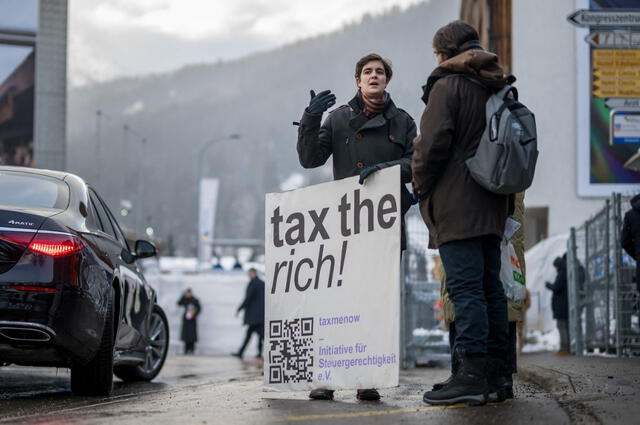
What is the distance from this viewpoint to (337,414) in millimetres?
5496

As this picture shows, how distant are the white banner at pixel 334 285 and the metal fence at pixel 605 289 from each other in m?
6.86

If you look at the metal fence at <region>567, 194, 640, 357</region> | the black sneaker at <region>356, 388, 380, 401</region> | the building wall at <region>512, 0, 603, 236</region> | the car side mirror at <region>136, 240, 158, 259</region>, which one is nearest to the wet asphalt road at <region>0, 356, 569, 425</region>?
the black sneaker at <region>356, 388, 380, 401</region>

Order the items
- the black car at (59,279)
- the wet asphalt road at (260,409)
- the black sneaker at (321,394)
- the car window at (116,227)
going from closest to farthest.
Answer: the wet asphalt road at (260,409)
the black sneaker at (321,394)
the black car at (59,279)
the car window at (116,227)

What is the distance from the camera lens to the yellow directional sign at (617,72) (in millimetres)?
10875

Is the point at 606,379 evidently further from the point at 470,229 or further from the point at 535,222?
the point at 535,222

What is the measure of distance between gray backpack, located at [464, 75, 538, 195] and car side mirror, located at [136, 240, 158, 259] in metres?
4.11

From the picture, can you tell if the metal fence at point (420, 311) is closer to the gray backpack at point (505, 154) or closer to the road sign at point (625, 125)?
the road sign at point (625, 125)

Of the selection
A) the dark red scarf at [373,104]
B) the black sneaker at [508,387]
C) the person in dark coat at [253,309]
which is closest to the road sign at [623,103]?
the dark red scarf at [373,104]

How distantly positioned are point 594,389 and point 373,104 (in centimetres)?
206

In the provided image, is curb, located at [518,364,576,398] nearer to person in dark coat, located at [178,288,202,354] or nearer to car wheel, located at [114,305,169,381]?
car wheel, located at [114,305,169,381]

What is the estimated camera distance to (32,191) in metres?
7.66

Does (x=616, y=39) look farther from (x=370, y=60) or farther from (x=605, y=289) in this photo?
(x=605, y=289)

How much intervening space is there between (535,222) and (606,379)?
3123cm

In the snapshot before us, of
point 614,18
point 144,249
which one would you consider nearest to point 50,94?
point 144,249
